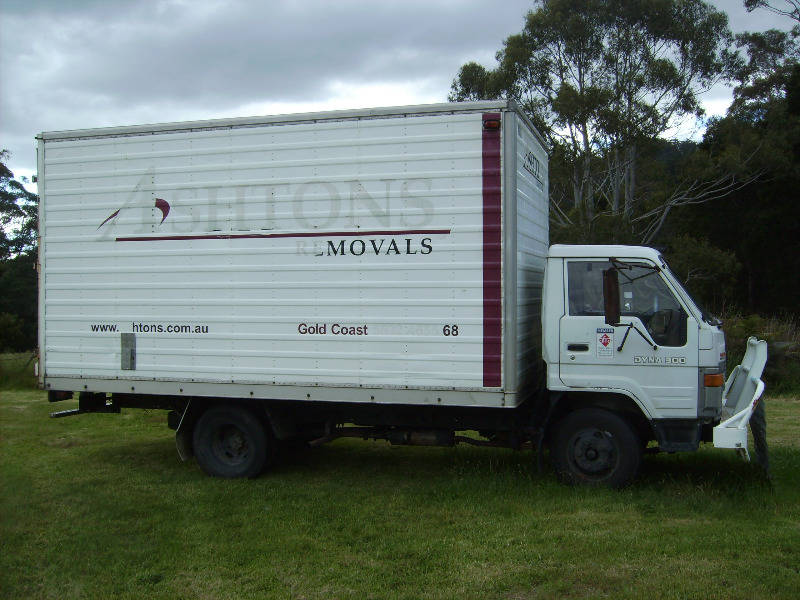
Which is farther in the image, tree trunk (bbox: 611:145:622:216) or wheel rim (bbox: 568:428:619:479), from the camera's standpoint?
tree trunk (bbox: 611:145:622:216)

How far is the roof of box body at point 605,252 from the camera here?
678cm

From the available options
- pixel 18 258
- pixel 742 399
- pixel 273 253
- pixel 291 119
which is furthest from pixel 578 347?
pixel 18 258

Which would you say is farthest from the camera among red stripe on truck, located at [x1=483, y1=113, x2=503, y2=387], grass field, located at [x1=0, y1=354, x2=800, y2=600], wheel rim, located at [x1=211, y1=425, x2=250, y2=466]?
wheel rim, located at [x1=211, y1=425, x2=250, y2=466]

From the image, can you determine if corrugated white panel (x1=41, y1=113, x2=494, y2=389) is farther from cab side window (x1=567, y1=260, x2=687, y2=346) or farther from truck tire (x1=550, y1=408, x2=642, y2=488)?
truck tire (x1=550, y1=408, x2=642, y2=488)

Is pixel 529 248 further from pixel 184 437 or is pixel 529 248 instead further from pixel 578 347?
pixel 184 437

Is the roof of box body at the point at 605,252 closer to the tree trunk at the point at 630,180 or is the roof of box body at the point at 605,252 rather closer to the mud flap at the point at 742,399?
the mud flap at the point at 742,399

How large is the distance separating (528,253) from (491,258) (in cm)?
75

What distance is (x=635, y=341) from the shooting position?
662 cm

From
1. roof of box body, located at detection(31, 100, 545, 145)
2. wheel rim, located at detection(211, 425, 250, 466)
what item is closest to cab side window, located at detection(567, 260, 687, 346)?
roof of box body, located at detection(31, 100, 545, 145)

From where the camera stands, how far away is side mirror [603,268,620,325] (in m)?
6.40

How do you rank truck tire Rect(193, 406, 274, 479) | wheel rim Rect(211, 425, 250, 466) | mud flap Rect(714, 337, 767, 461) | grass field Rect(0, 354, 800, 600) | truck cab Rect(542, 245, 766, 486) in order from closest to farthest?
grass field Rect(0, 354, 800, 600) < mud flap Rect(714, 337, 767, 461) < truck cab Rect(542, 245, 766, 486) < truck tire Rect(193, 406, 274, 479) < wheel rim Rect(211, 425, 250, 466)

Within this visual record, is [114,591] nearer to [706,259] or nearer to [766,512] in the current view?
[766,512]

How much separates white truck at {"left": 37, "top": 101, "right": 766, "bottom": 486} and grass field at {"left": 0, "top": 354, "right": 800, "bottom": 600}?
509 mm

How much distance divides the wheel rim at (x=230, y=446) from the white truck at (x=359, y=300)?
0.8 inches
